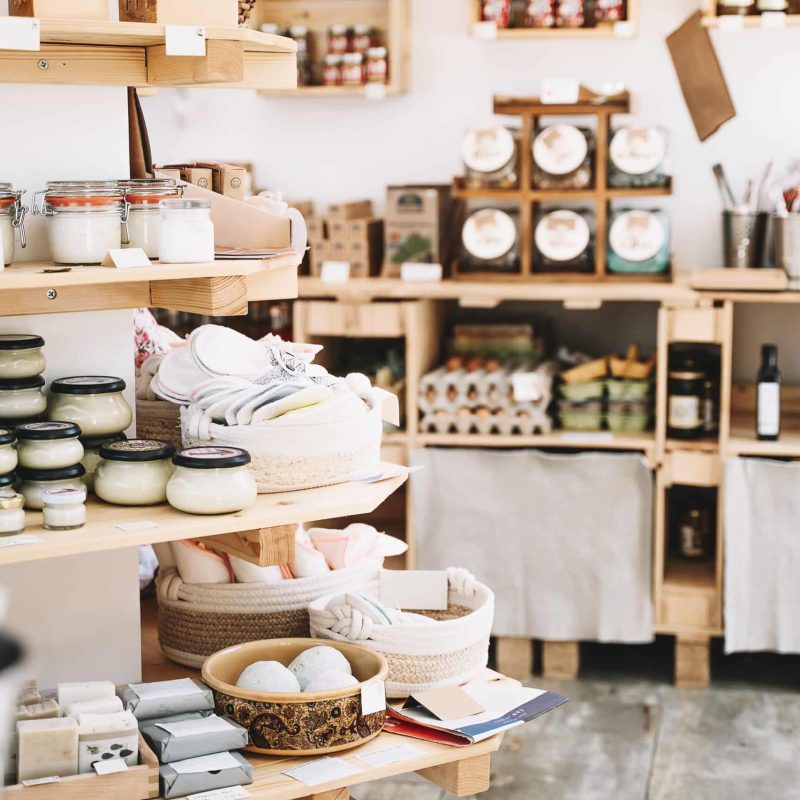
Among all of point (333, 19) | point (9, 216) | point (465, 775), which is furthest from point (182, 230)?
point (333, 19)

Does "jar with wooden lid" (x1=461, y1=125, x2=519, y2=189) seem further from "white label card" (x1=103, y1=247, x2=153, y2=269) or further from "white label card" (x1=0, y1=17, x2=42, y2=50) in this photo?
"white label card" (x1=0, y1=17, x2=42, y2=50)

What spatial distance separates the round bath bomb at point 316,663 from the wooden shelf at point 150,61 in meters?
0.97

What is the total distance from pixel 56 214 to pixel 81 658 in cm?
88

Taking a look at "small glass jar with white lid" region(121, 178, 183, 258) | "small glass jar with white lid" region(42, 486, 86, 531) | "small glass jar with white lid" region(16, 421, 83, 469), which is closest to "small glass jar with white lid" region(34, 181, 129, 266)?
"small glass jar with white lid" region(121, 178, 183, 258)

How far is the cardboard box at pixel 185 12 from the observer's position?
207cm

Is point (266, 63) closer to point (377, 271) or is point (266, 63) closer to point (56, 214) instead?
point (56, 214)

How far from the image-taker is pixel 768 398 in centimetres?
409

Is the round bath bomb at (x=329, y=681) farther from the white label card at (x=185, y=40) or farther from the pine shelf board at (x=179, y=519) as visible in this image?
the white label card at (x=185, y=40)

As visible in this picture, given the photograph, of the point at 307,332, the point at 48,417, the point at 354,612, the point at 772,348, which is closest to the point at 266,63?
the point at 48,417

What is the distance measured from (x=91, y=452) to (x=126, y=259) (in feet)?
1.27

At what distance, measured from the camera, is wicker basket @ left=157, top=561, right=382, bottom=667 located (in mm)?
2436

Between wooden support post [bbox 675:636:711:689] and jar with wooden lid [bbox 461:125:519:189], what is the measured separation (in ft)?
5.23

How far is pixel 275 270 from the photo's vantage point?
2.35 metres

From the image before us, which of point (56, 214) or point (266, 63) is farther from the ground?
point (266, 63)
